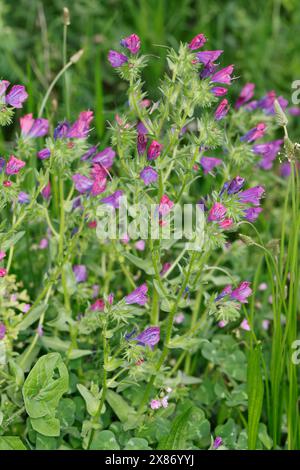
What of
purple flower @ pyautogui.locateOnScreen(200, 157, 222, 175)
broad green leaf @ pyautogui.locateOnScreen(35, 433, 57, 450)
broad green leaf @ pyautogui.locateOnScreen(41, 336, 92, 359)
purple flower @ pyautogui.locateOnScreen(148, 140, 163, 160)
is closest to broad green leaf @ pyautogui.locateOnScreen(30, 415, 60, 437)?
broad green leaf @ pyautogui.locateOnScreen(35, 433, 57, 450)

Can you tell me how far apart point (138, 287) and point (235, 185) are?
37cm

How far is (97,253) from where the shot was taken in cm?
234

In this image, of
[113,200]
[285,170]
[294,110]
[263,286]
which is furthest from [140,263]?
[294,110]

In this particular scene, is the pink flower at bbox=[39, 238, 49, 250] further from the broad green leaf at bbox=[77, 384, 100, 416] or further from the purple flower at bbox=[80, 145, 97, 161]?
the broad green leaf at bbox=[77, 384, 100, 416]

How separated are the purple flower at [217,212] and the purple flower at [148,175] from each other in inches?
6.1

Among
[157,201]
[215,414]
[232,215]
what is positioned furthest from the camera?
[215,414]

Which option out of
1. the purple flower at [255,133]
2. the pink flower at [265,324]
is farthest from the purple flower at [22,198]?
the pink flower at [265,324]

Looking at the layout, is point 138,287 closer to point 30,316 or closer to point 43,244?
point 30,316

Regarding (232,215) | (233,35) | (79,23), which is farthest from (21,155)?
(233,35)

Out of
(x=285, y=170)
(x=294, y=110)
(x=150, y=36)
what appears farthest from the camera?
(x=150, y=36)

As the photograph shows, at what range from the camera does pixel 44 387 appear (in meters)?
1.82
